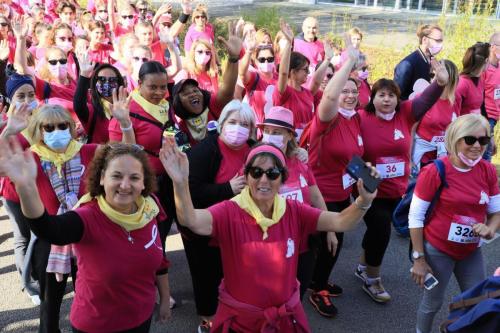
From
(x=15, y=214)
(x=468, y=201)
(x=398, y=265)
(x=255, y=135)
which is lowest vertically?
(x=398, y=265)

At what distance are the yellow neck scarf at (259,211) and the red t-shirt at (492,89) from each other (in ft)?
17.3

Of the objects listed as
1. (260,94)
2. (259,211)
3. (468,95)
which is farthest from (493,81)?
(259,211)

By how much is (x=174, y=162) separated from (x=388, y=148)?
2.54 m

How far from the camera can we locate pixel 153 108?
4551 millimetres

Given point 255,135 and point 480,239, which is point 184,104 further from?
point 480,239

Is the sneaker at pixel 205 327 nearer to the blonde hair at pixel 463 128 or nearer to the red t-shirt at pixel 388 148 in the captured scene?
the red t-shirt at pixel 388 148

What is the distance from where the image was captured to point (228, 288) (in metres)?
2.98

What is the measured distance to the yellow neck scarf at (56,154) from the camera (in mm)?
3559

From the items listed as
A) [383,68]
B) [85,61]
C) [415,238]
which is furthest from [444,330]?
[383,68]

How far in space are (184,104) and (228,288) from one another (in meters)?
2.12

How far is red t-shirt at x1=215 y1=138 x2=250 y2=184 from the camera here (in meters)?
3.84

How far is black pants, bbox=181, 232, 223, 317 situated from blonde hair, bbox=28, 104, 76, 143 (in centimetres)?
123

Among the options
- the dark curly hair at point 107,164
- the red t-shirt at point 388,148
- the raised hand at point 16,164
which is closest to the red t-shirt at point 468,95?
the red t-shirt at point 388,148

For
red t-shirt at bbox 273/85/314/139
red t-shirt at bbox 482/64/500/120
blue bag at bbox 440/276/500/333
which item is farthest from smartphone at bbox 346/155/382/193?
red t-shirt at bbox 482/64/500/120
